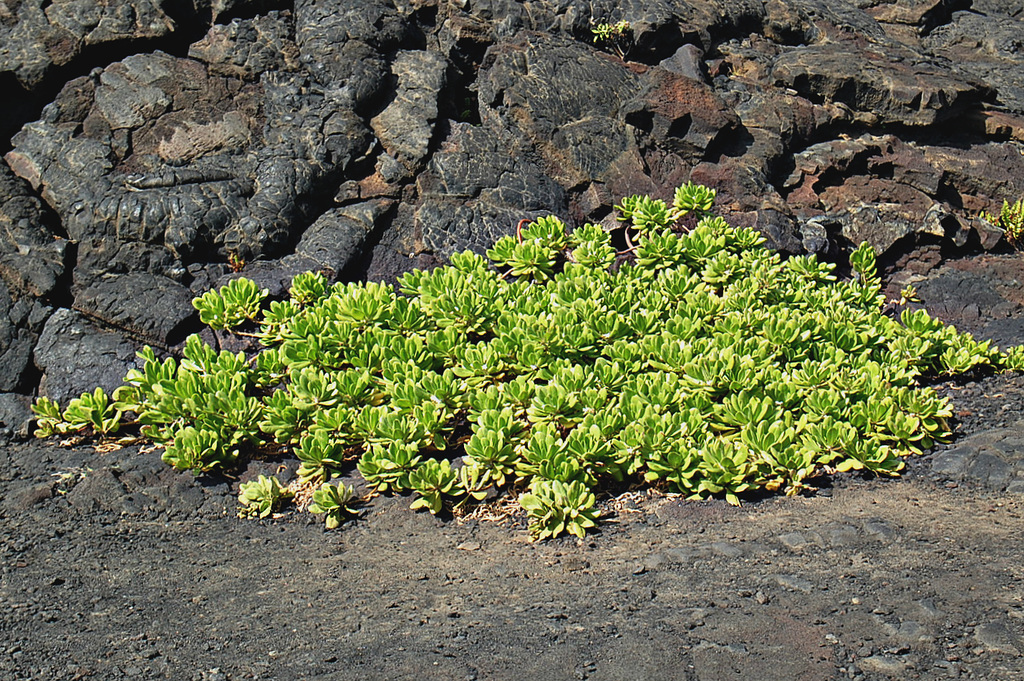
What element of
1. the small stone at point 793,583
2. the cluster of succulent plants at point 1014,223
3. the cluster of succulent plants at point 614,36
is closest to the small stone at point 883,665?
the small stone at point 793,583

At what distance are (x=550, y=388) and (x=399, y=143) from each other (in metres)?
2.78

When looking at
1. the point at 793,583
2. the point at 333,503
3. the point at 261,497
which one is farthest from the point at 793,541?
the point at 261,497

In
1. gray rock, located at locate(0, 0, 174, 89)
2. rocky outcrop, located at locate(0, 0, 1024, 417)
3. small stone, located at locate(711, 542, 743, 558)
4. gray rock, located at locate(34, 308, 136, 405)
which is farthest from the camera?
gray rock, located at locate(0, 0, 174, 89)

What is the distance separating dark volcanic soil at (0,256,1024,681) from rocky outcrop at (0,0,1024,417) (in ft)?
4.87

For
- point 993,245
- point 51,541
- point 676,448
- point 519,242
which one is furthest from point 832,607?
point 993,245

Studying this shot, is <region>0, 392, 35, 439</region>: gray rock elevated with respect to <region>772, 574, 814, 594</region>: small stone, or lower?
lower

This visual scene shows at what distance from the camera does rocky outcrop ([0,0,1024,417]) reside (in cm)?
494

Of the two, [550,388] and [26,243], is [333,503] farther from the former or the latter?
[26,243]

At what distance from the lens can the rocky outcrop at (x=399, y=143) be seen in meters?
4.94

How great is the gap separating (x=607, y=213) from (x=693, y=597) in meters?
3.65

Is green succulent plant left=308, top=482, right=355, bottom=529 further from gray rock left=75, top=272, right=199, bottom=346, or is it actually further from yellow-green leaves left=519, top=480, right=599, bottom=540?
gray rock left=75, top=272, right=199, bottom=346

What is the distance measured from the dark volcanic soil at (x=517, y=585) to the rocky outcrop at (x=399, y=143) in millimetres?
1485

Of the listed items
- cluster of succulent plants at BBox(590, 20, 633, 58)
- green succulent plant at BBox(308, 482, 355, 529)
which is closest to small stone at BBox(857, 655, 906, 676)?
green succulent plant at BBox(308, 482, 355, 529)

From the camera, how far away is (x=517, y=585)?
2.76m
